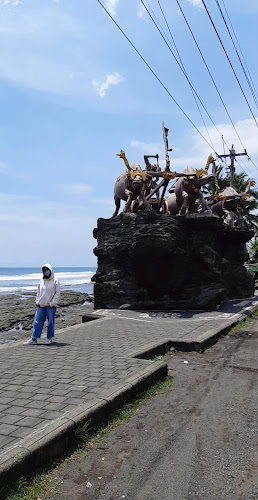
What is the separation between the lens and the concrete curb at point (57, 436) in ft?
9.08

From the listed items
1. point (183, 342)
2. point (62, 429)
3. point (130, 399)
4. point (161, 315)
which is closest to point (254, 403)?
point (130, 399)

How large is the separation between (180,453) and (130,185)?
12559 millimetres

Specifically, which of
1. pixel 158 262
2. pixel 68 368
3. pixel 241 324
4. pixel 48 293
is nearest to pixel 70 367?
pixel 68 368

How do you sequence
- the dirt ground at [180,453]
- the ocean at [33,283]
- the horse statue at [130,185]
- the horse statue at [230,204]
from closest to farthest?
1. the dirt ground at [180,453]
2. the horse statue at [130,185]
3. the horse statue at [230,204]
4. the ocean at [33,283]

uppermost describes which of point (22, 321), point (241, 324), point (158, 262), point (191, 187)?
point (191, 187)

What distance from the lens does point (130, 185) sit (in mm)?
15227

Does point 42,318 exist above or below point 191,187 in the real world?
below

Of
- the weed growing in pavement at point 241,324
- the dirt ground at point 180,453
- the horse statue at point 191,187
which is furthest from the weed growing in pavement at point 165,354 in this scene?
the horse statue at point 191,187

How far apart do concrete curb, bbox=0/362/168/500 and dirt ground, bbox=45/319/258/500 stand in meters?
0.16

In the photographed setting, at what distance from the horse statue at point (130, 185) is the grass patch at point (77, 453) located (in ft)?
34.5

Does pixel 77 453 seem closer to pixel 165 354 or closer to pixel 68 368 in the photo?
pixel 68 368

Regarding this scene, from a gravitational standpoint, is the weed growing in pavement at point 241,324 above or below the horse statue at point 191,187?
below

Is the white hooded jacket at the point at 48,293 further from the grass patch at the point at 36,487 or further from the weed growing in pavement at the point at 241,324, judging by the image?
the grass patch at the point at 36,487

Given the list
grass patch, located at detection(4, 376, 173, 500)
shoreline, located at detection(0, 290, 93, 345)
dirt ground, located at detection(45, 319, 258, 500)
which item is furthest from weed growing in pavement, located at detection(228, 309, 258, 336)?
shoreline, located at detection(0, 290, 93, 345)
